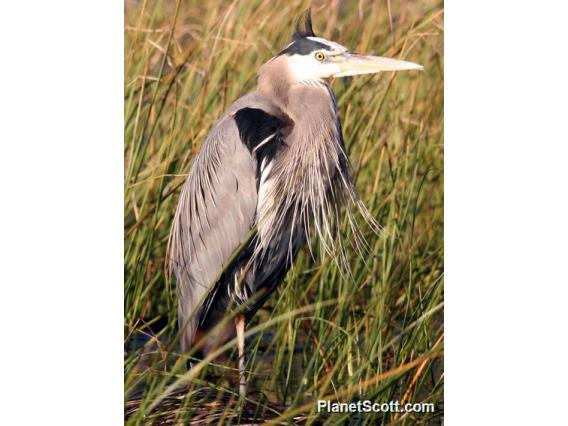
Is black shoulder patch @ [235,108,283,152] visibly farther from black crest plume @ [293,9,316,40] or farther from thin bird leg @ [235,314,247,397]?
thin bird leg @ [235,314,247,397]

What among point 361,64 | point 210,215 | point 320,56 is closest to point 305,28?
point 320,56

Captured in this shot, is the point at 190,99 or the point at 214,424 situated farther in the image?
the point at 190,99

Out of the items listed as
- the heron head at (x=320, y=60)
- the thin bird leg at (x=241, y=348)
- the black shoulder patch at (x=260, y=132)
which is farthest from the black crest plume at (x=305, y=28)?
the thin bird leg at (x=241, y=348)

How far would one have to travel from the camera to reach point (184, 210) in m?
3.67

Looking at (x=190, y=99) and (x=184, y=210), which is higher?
(x=190, y=99)

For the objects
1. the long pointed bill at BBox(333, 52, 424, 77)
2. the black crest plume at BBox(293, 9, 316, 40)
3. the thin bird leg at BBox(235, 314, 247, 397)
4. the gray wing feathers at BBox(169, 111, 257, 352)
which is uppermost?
the black crest plume at BBox(293, 9, 316, 40)

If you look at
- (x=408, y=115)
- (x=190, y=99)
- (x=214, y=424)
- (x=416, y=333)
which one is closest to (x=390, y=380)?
(x=416, y=333)

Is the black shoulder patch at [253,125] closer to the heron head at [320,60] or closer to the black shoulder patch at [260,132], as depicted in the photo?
the black shoulder patch at [260,132]

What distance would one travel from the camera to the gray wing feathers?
358cm

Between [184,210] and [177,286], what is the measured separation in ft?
0.97

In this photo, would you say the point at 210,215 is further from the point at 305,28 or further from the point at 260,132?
the point at 305,28

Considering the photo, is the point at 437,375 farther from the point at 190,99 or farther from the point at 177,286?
the point at 190,99

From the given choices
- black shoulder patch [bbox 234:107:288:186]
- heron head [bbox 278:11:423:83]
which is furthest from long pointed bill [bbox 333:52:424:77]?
black shoulder patch [bbox 234:107:288:186]

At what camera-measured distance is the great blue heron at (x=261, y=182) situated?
3.57 m
